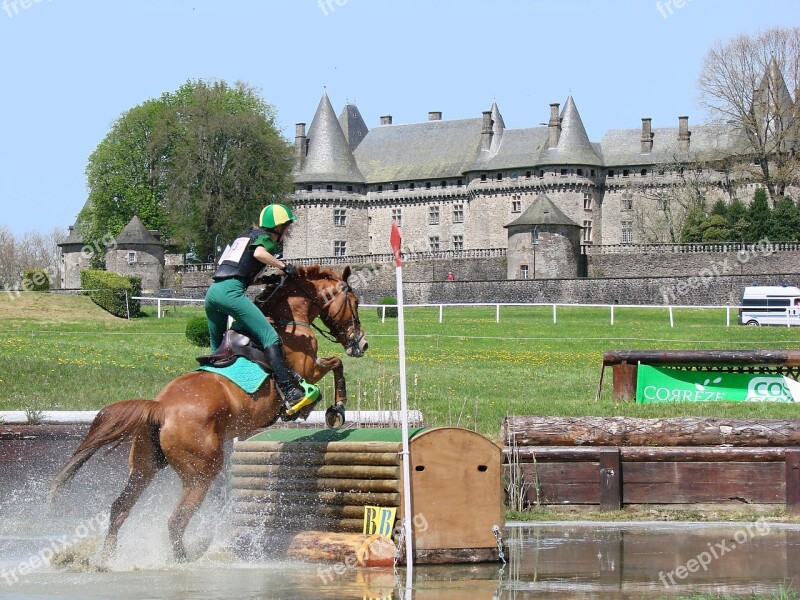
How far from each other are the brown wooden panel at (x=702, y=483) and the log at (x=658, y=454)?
68 mm

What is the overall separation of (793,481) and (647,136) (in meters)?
97.1

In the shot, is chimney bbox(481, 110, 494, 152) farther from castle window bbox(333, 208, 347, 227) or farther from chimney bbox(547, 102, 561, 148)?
castle window bbox(333, 208, 347, 227)

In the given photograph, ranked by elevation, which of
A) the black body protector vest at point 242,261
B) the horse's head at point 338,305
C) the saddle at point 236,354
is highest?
the black body protector vest at point 242,261

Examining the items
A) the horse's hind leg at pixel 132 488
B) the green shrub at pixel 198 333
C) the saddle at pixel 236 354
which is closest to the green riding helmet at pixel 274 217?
the saddle at pixel 236 354

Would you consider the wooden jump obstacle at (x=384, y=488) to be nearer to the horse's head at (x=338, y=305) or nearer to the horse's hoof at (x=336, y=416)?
the horse's hoof at (x=336, y=416)

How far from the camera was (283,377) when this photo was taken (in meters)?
10.5

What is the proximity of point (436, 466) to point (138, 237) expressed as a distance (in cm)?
7874

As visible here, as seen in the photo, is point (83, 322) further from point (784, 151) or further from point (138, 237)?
point (784, 151)

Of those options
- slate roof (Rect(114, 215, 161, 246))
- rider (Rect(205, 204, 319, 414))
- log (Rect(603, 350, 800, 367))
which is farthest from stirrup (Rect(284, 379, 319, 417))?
slate roof (Rect(114, 215, 161, 246))

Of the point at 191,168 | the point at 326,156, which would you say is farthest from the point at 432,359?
the point at 326,156

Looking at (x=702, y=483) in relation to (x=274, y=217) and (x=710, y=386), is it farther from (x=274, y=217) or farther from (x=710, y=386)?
(x=710, y=386)

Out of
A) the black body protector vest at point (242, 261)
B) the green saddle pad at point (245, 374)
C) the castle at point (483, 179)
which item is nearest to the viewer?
the green saddle pad at point (245, 374)

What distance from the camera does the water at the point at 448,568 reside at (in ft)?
31.1

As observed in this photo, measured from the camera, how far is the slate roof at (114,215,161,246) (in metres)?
86.8
